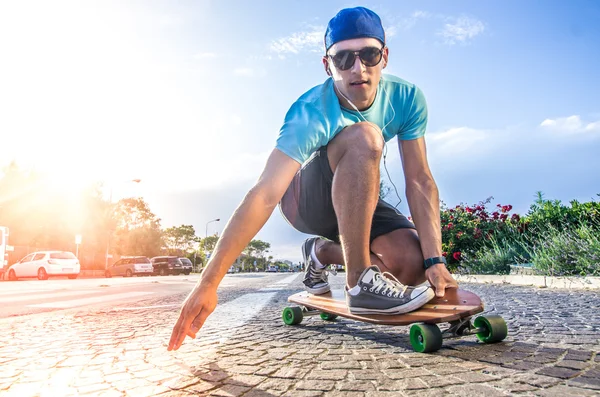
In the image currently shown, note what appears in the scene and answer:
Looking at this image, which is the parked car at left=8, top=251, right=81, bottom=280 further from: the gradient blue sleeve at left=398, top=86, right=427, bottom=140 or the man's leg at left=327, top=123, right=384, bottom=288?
the man's leg at left=327, top=123, right=384, bottom=288

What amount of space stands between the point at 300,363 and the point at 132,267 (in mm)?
31486

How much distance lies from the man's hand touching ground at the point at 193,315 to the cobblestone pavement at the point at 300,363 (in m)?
0.14

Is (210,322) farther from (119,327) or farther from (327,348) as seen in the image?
(327,348)

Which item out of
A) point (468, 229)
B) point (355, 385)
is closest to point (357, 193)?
point (355, 385)

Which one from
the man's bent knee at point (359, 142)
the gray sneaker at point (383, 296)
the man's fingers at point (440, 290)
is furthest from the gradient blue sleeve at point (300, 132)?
the man's fingers at point (440, 290)

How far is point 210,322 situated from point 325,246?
979 mm

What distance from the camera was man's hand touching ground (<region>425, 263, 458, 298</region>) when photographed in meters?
2.39

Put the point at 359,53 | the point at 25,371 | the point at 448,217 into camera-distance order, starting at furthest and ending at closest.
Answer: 1. the point at 448,217
2. the point at 359,53
3. the point at 25,371

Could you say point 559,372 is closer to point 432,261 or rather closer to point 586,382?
point 586,382

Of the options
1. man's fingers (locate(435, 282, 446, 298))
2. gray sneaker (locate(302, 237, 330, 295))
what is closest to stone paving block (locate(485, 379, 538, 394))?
man's fingers (locate(435, 282, 446, 298))

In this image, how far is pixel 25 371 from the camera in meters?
1.81

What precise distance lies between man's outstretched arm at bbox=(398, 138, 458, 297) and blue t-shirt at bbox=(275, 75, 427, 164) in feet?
0.37

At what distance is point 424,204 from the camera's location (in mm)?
2768

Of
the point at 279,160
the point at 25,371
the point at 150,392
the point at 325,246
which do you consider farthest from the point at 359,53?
the point at 25,371
